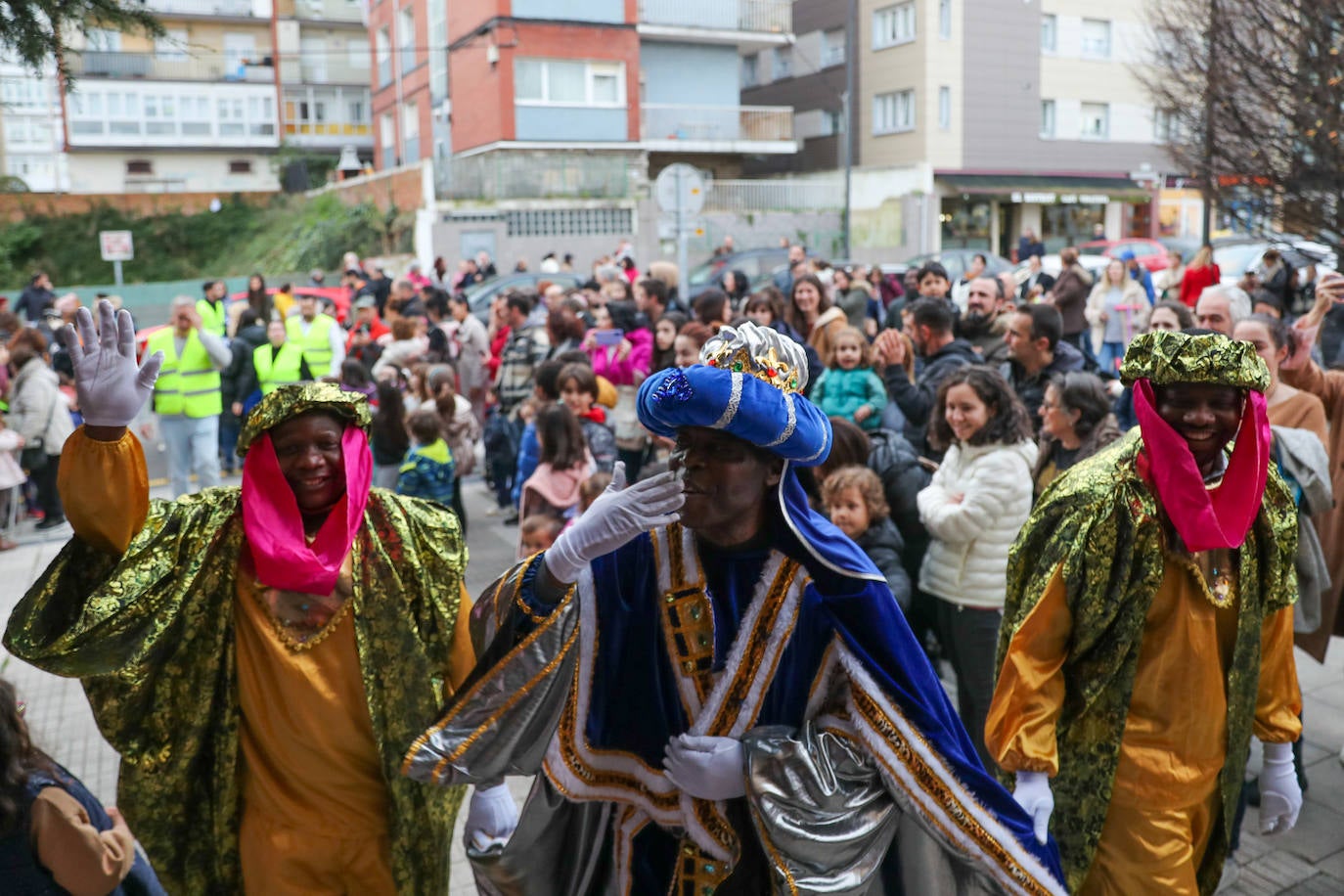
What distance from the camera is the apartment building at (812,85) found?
36.3m

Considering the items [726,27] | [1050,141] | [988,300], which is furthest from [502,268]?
[988,300]

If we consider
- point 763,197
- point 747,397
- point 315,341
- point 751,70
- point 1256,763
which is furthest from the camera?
point 751,70

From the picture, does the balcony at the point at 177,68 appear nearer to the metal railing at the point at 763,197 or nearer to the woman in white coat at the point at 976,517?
the metal railing at the point at 763,197

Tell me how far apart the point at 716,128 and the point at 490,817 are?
32105 millimetres

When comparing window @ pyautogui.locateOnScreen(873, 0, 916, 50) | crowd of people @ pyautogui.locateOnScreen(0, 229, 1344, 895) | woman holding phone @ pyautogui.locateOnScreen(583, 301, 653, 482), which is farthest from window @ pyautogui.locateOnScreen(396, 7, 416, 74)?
crowd of people @ pyautogui.locateOnScreen(0, 229, 1344, 895)

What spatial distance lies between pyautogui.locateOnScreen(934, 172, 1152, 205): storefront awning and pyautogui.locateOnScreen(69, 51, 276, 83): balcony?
93.2ft

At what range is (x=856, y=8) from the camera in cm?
3541

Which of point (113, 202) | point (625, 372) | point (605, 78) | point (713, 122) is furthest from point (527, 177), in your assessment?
point (625, 372)

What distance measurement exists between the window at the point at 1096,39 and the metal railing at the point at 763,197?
10.2m

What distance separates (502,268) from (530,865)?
26.1m

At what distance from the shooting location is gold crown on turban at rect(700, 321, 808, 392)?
2.49m

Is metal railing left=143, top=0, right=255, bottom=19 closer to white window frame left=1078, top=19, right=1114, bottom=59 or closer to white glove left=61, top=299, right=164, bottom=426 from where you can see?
white window frame left=1078, top=19, right=1114, bottom=59

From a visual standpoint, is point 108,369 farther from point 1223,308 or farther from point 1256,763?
point 1223,308

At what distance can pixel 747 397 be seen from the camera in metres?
2.41
